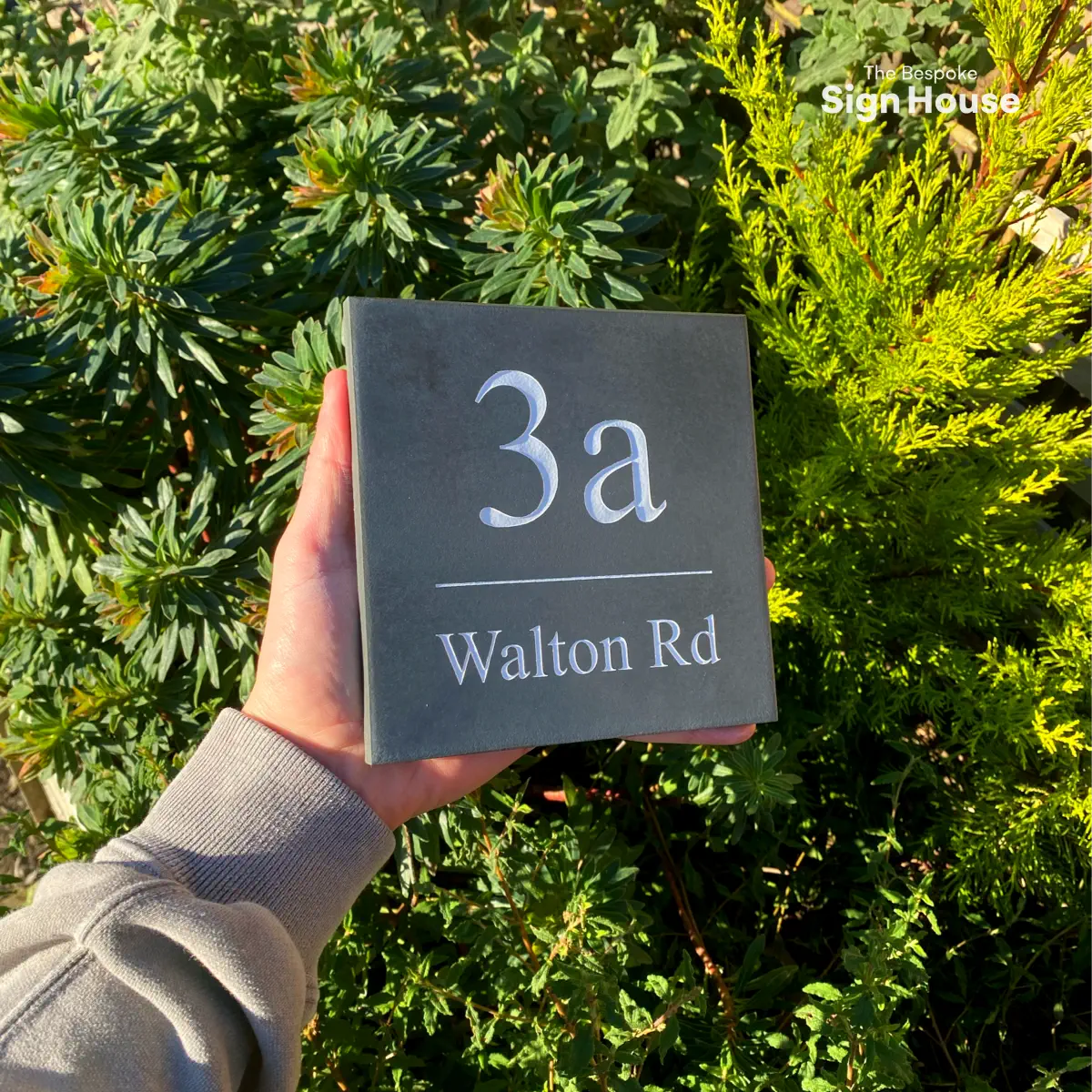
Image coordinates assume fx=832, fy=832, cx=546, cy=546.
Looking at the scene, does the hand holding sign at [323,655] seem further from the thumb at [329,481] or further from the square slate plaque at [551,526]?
the square slate plaque at [551,526]

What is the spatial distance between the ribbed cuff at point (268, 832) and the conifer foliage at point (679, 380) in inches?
12.9

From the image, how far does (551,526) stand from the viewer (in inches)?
45.6

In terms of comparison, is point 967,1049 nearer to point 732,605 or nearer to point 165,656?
point 732,605

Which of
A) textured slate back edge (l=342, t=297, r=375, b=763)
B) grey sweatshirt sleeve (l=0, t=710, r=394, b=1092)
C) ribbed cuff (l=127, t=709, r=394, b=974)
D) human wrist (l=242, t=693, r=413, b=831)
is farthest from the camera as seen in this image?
human wrist (l=242, t=693, r=413, b=831)

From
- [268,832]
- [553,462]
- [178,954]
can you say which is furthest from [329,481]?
[178,954]

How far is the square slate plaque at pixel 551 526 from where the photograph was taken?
111cm

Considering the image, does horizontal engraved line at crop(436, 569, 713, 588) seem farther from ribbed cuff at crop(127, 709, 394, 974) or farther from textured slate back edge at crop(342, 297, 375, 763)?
ribbed cuff at crop(127, 709, 394, 974)

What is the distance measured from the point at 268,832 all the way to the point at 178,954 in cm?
22

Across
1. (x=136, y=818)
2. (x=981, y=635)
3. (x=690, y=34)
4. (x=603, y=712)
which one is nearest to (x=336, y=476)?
(x=603, y=712)

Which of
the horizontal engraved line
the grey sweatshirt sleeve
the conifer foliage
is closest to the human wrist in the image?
the grey sweatshirt sleeve

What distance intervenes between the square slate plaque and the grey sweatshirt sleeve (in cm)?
30

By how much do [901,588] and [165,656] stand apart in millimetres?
1559

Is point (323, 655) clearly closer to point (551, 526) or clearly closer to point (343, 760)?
point (343, 760)

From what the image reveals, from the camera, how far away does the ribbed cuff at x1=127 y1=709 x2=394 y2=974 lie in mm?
1198
